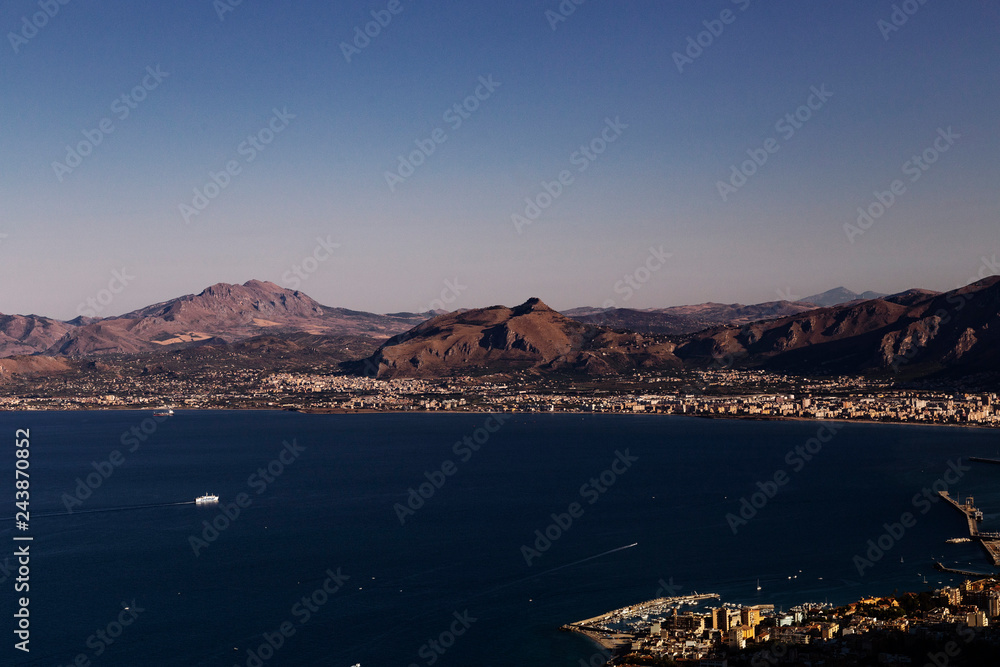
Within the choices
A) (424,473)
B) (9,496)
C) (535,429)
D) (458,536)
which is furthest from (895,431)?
(9,496)

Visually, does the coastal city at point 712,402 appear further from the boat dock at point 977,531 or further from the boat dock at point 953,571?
the boat dock at point 953,571

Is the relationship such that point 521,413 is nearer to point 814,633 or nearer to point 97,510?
point 97,510

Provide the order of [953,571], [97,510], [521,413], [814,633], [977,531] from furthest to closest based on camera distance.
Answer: [521,413], [97,510], [977,531], [953,571], [814,633]

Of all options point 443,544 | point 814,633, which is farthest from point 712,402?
point 814,633

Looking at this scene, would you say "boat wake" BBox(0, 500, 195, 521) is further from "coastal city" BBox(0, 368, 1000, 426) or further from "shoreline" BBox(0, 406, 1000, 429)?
"coastal city" BBox(0, 368, 1000, 426)

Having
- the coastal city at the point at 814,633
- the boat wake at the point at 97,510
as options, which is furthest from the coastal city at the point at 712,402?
the coastal city at the point at 814,633
